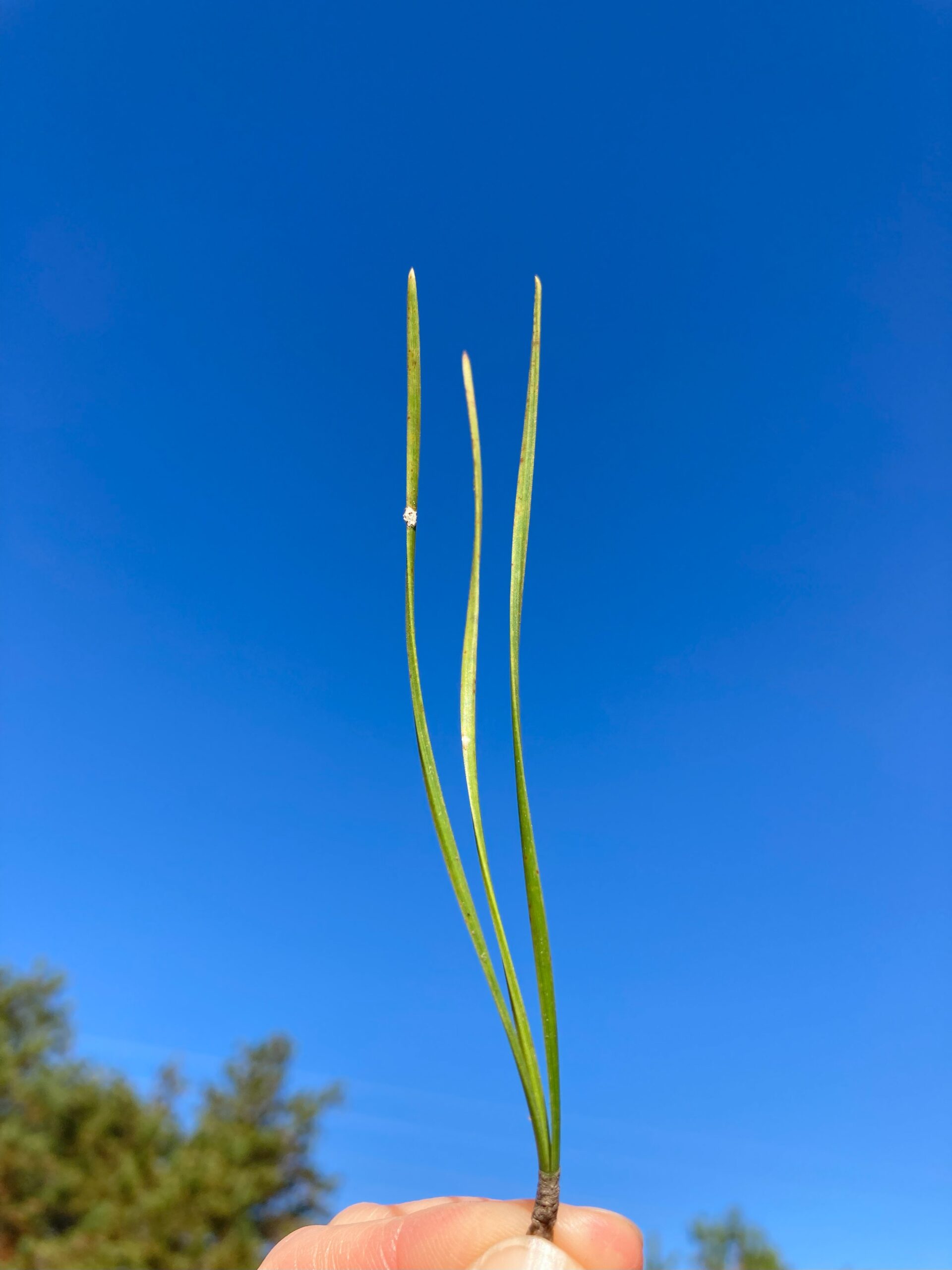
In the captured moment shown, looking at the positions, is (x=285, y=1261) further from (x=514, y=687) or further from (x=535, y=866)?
(x=514, y=687)

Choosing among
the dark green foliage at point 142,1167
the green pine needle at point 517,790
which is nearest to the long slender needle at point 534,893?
the green pine needle at point 517,790

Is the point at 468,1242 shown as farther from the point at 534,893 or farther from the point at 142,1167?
the point at 142,1167

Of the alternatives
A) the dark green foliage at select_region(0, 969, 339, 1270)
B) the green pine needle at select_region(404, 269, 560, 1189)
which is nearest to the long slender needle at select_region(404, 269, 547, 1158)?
the green pine needle at select_region(404, 269, 560, 1189)

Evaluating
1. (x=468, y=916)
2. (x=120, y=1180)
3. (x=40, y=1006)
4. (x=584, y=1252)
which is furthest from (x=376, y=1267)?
(x=40, y=1006)

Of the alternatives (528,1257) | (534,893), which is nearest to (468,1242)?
(528,1257)

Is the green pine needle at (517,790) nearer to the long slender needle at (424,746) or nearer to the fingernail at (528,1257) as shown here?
the long slender needle at (424,746)
